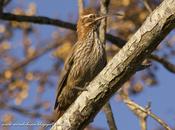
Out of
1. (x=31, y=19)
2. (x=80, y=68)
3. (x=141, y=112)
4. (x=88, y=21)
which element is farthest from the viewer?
(x=31, y=19)

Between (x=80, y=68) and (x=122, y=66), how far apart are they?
1392 millimetres

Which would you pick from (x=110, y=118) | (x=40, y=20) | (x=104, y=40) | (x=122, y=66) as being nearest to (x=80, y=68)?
(x=110, y=118)

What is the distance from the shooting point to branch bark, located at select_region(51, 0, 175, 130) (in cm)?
421

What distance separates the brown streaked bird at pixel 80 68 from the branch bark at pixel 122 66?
3.23 ft

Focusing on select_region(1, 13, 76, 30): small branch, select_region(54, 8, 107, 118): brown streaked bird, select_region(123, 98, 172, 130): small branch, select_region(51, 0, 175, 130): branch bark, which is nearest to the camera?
select_region(51, 0, 175, 130): branch bark

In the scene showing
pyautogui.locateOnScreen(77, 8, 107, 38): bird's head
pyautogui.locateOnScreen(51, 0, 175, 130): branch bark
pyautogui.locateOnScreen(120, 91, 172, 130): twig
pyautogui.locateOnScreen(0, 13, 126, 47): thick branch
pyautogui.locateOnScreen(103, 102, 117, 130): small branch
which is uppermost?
pyautogui.locateOnScreen(0, 13, 126, 47): thick branch

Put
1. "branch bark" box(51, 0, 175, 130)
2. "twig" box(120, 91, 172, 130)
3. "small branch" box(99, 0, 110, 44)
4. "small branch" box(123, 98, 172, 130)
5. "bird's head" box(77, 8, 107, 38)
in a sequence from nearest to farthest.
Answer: "branch bark" box(51, 0, 175, 130) → "small branch" box(123, 98, 172, 130) → "twig" box(120, 91, 172, 130) → "bird's head" box(77, 8, 107, 38) → "small branch" box(99, 0, 110, 44)

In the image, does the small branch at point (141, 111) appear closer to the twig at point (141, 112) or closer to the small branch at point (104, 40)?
the twig at point (141, 112)

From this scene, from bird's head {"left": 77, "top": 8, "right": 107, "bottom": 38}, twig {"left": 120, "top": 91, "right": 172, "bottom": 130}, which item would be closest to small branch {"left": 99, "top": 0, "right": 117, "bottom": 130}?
bird's head {"left": 77, "top": 8, "right": 107, "bottom": 38}

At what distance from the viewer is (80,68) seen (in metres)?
5.70

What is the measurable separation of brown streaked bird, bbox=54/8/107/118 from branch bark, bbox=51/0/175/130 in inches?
38.8

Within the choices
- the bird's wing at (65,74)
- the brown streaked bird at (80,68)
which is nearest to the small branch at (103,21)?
the brown streaked bird at (80,68)

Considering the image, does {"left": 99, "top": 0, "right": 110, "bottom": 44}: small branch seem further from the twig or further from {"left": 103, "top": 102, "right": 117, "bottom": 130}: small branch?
the twig

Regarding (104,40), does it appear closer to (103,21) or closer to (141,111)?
(103,21)
